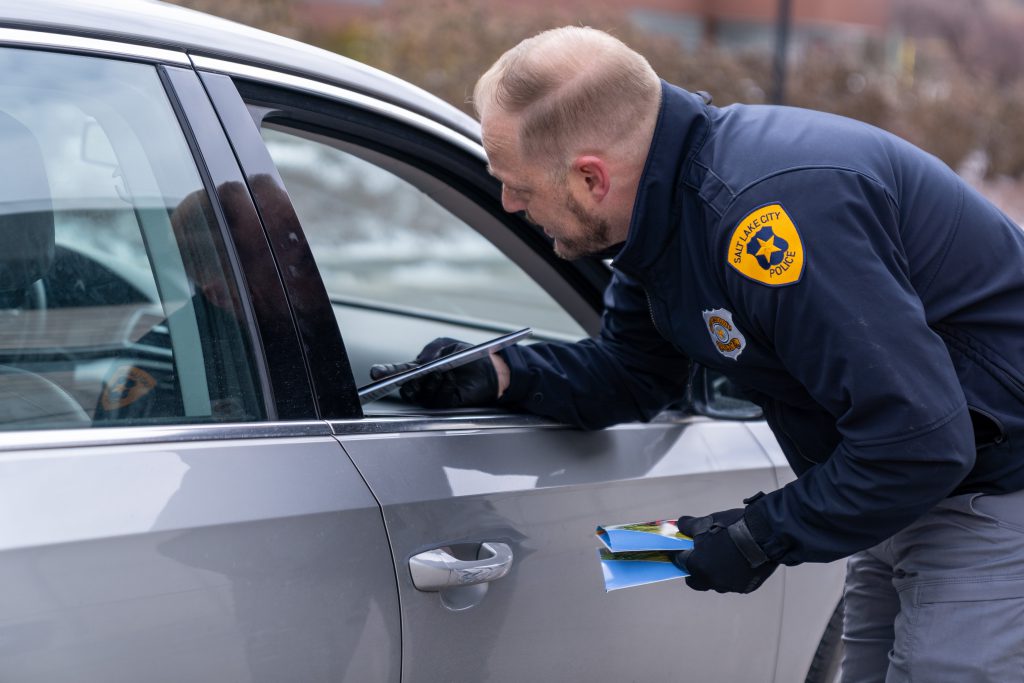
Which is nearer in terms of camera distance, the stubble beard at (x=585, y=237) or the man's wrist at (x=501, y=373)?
the stubble beard at (x=585, y=237)

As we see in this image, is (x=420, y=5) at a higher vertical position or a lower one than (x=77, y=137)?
higher

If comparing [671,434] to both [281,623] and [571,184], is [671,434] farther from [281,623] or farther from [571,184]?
[281,623]

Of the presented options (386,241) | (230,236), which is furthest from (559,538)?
(386,241)

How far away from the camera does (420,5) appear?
11.8m

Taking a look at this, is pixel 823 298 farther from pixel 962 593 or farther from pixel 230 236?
pixel 230 236

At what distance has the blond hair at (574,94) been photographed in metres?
1.66

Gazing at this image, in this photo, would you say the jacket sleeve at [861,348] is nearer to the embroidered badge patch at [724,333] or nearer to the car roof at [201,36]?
the embroidered badge patch at [724,333]

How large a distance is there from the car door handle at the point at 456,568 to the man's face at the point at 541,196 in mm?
532

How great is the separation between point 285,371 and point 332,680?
0.46 meters

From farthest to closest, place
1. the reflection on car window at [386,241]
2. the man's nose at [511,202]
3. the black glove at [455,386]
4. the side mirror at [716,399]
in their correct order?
1. the reflection on car window at [386,241]
2. the side mirror at [716,399]
3. the black glove at [455,386]
4. the man's nose at [511,202]

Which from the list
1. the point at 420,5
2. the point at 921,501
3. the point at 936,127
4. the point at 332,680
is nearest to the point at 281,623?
the point at 332,680

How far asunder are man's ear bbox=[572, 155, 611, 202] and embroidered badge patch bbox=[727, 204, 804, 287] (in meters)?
0.25

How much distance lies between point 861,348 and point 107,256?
44.9 inches

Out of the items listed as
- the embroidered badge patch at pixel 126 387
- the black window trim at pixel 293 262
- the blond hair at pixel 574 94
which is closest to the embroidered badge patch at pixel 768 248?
the blond hair at pixel 574 94
